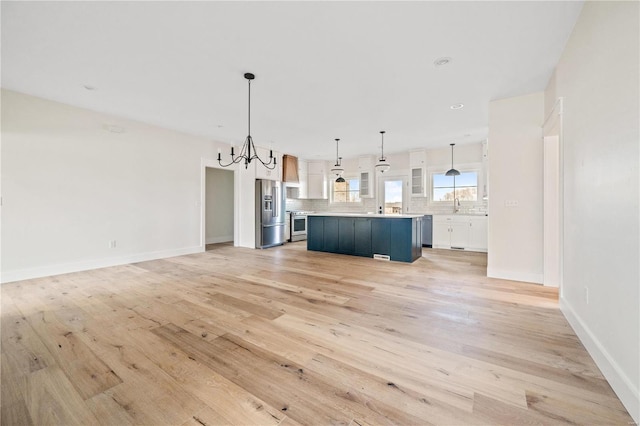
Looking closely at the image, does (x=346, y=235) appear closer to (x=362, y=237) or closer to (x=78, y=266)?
(x=362, y=237)

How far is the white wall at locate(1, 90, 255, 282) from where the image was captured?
368 cm

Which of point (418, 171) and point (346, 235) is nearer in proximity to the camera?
point (346, 235)

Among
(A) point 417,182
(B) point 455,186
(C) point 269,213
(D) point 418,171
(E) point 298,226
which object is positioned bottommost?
(E) point 298,226

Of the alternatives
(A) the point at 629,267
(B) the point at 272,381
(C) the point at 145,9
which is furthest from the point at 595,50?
(C) the point at 145,9

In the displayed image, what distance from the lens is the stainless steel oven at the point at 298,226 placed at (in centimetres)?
786

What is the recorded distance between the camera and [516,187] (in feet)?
12.2

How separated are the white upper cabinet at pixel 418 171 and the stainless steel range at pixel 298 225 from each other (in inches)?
126

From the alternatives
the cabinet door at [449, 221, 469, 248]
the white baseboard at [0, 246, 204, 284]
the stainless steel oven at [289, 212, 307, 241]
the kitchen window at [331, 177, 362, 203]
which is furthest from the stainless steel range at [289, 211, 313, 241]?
the cabinet door at [449, 221, 469, 248]

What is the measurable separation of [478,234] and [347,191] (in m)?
4.00

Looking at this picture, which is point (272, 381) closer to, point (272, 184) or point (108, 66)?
point (108, 66)

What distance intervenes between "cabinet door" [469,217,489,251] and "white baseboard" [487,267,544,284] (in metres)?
2.45

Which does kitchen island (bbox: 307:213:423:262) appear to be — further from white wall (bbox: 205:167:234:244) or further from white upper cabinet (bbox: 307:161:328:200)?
white wall (bbox: 205:167:234:244)

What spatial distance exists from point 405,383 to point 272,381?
0.80 meters

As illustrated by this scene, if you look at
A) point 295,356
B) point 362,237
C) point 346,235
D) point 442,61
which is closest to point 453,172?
point 362,237
